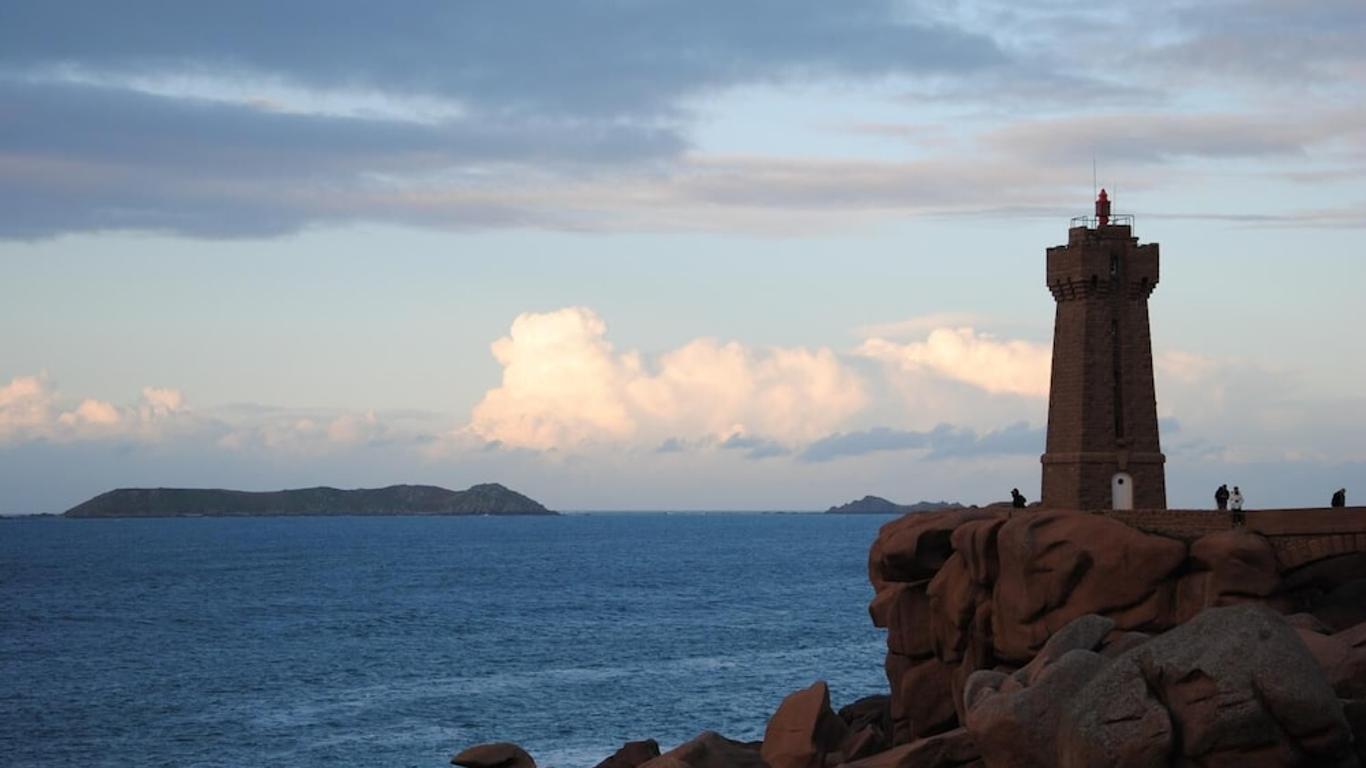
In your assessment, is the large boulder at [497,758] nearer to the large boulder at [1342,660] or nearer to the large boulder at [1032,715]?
the large boulder at [1032,715]

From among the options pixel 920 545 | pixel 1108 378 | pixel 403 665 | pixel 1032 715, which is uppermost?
pixel 1108 378

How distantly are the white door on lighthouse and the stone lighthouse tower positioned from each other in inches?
1.3

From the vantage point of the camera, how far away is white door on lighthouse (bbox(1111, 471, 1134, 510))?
52188 mm

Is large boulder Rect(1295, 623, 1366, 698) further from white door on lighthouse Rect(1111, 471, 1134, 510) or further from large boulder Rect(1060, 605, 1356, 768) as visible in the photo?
white door on lighthouse Rect(1111, 471, 1134, 510)

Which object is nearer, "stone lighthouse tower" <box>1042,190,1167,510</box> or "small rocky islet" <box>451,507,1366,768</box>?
"small rocky islet" <box>451,507,1366,768</box>

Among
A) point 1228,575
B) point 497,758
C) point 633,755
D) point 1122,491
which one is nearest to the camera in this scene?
point 1228,575

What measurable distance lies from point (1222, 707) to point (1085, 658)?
12.3 feet

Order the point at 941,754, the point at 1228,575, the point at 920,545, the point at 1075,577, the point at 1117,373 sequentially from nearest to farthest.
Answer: the point at 941,754 → the point at 1228,575 → the point at 1075,577 → the point at 920,545 → the point at 1117,373

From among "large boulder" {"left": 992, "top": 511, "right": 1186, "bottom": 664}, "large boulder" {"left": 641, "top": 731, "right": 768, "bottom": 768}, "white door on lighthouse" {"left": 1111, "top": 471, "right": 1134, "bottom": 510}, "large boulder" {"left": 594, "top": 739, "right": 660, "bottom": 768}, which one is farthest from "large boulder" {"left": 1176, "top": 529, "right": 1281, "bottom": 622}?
"large boulder" {"left": 594, "top": 739, "right": 660, "bottom": 768}

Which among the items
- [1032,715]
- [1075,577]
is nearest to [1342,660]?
[1032,715]

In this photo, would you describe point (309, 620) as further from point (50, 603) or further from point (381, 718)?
point (381, 718)

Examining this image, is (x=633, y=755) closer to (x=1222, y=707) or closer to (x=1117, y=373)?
(x=1117, y=373)

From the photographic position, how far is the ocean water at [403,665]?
6075cm

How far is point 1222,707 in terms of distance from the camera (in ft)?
86.1
